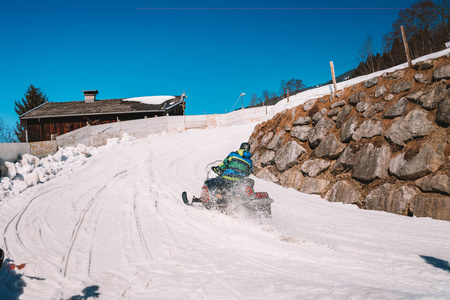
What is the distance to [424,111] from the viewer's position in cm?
850

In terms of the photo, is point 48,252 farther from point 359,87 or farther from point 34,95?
point 34,95

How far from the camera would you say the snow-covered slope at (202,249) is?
11.0 ft

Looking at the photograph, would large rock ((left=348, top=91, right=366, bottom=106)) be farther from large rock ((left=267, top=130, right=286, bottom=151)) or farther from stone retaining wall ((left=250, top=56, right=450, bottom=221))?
large rock ((left=267, top=130, right=286, bottom=151))

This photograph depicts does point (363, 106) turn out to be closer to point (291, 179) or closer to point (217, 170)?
point (291, 179)

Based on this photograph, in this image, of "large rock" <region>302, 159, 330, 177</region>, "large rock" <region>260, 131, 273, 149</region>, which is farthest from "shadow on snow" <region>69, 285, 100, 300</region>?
"large rock" <region>260, 131, 273, 149</region>

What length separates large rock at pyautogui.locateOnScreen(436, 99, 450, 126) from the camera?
778cm

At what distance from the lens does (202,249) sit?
4.87 metres

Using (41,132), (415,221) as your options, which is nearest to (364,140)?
(415,221)

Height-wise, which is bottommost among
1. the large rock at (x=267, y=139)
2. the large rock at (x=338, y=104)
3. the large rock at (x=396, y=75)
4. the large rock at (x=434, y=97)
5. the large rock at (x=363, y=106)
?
the large rock at (x=267, y=139)

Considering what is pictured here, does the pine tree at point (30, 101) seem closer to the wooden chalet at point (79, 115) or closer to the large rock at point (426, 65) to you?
the wooden chalet at point (79, 115)

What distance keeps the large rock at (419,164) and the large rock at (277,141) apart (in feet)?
20.1

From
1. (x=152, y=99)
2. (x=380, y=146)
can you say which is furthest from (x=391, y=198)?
(x=152, y=99)

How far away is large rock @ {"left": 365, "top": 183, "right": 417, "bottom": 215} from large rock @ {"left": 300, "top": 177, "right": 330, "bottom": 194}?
1.98 m

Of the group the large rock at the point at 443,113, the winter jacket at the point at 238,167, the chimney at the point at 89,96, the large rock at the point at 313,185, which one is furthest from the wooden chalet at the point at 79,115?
the large rock at the point at 443,113
